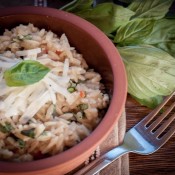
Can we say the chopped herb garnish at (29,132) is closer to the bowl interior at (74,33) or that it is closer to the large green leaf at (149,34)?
the bowl interior at (74,33)

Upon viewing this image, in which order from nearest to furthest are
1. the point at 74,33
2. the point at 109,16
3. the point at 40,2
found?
the point at 74,33 → the point at 109,16 → the point at 40,2

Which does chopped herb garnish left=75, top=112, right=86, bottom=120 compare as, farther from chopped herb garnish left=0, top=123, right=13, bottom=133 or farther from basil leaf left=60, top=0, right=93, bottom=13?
basil leaf left=60, top=0, right=93, bottom=13

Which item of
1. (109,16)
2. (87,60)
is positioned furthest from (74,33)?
(109,16)

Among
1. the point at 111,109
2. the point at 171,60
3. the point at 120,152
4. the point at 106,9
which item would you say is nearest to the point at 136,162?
the point at 120,152

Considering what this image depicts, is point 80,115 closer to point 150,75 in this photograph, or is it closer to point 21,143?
point 21,143

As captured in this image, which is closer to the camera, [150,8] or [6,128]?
[6,128]

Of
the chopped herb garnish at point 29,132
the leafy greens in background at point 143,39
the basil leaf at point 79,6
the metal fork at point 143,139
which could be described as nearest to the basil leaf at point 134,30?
the leafy greens in background at point 143,39
